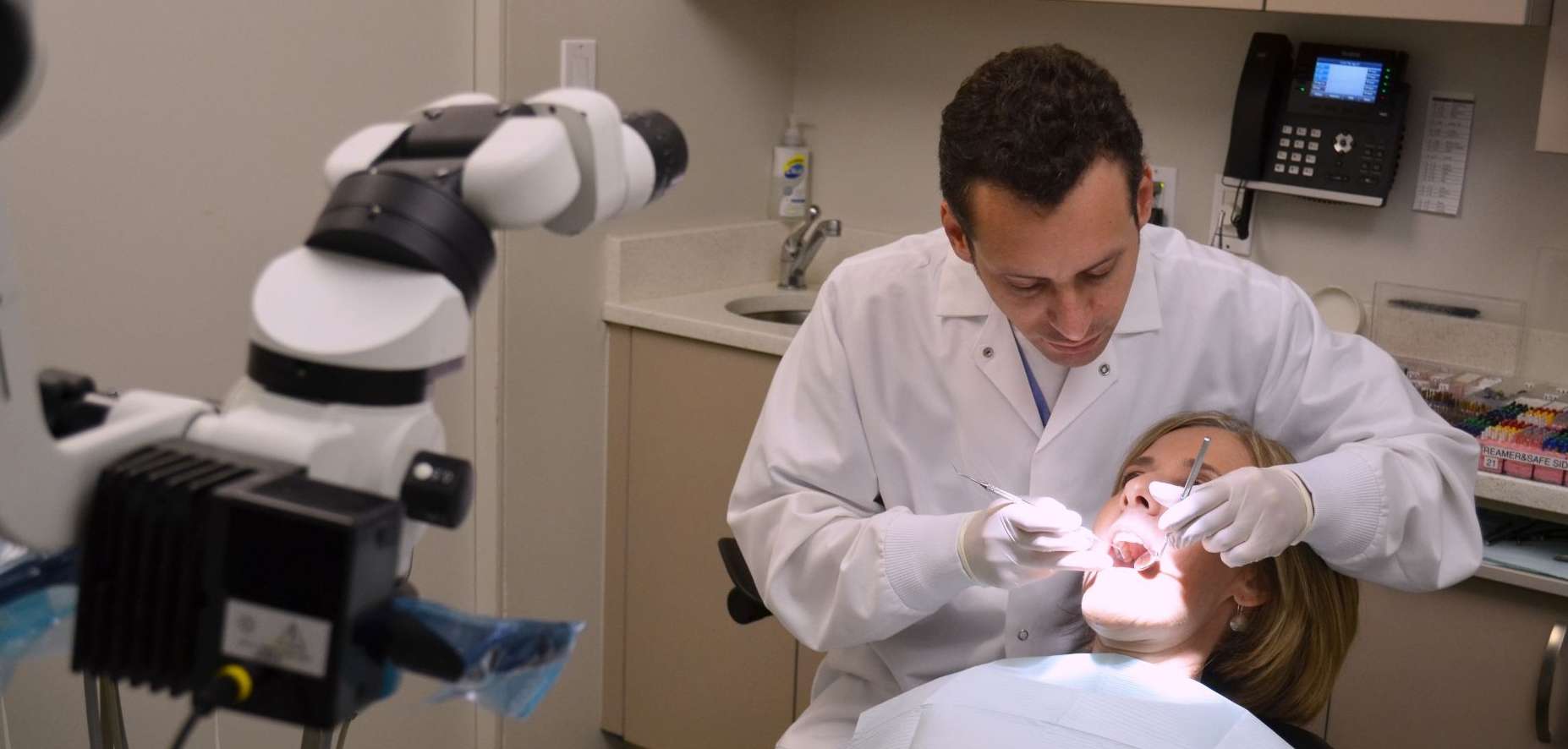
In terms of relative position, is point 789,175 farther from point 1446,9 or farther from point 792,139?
point 1446,9

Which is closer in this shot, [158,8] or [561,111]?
[561,111]

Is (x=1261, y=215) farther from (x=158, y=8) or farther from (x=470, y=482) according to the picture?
(x=470, y=482)

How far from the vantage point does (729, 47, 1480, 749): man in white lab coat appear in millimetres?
1517

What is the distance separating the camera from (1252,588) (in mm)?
1674

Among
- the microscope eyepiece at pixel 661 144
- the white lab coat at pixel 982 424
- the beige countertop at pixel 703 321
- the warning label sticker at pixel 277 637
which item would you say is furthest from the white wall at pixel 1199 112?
the warning label sticker at pixel 277 637

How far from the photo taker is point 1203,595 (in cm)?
164

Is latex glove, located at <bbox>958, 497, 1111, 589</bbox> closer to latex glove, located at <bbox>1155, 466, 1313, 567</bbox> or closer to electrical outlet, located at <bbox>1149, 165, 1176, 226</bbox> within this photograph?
latex glove, located at <bbox>1155, 466, 1313, 567</bbox>

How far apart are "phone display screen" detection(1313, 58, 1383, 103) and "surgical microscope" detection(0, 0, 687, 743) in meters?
1.93

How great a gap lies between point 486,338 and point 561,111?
1805 mm

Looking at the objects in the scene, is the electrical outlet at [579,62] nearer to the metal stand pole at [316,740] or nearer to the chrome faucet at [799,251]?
the chrome faucet at [799,251]

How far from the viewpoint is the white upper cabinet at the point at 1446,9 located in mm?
2041

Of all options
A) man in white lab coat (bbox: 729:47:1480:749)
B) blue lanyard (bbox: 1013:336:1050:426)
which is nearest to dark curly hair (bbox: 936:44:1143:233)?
man in white lab coat (bbox: 729:47:1480:749)

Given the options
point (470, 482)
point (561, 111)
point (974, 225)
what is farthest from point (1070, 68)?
point (470, 482)

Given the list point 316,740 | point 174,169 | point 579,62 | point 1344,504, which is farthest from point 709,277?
point 316,740
